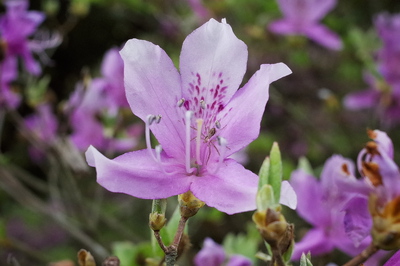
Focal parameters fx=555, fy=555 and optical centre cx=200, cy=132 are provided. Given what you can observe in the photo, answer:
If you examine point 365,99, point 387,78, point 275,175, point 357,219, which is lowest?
point 365,99

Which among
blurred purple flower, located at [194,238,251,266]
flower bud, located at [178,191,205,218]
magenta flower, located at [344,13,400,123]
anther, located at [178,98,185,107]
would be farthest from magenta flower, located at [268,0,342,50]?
flower bud, located at [178,191,205,218]

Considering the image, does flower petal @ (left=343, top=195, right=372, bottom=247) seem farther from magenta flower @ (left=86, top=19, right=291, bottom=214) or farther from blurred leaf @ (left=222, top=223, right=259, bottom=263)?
blurred leaf @ (left=222, top=223, right=259, bottom=263)

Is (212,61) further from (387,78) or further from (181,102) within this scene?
(387,78)

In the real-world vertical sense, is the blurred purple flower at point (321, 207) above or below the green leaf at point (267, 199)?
below

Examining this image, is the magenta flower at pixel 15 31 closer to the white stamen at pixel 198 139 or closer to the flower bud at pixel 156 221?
the white stamen at pixel 198 139

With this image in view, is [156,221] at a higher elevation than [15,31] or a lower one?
higher

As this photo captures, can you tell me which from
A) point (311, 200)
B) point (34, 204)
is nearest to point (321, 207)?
point (311, 200)

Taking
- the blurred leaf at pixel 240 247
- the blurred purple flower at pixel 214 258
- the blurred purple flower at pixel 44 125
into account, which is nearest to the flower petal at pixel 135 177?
the blurred purple flower at pixel 214 258
